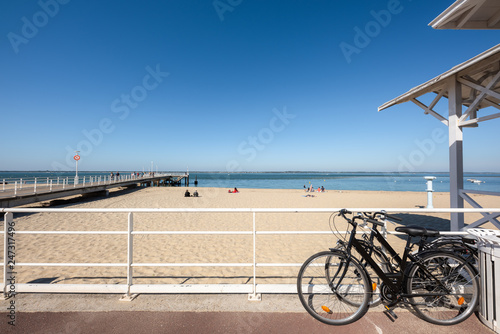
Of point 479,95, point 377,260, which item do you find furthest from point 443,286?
point 479,95

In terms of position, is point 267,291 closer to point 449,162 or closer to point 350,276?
point 350,276

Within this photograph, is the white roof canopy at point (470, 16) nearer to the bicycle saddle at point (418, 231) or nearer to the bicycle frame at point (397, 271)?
the bicycle saddle at point (418, 231)

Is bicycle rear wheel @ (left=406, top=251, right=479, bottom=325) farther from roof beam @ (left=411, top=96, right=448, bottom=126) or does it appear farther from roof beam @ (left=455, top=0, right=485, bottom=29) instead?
roof beam @ (left=455, top=0, right=485, bottom=29)

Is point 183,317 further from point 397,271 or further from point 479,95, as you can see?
point 479,95

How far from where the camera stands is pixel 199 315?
2.40 metres

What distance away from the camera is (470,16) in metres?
3.86

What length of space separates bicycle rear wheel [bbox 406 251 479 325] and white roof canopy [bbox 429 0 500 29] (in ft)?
13.1

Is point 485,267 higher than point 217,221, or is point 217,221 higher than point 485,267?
point 485,267

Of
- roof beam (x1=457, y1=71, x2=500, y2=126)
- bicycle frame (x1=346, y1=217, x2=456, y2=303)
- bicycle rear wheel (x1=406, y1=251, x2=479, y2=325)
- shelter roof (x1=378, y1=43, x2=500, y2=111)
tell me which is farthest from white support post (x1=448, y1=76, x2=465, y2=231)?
bicycle frame (x1=346, y1=217, x2=456, y2=303)

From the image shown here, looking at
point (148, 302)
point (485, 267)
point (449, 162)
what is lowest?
point (148, 302)

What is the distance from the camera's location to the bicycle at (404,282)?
2.40 meters

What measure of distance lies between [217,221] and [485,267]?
923cm

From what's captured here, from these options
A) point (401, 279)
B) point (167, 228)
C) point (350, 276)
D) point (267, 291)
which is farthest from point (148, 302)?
point (167, 228)

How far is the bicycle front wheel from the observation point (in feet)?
7.76
